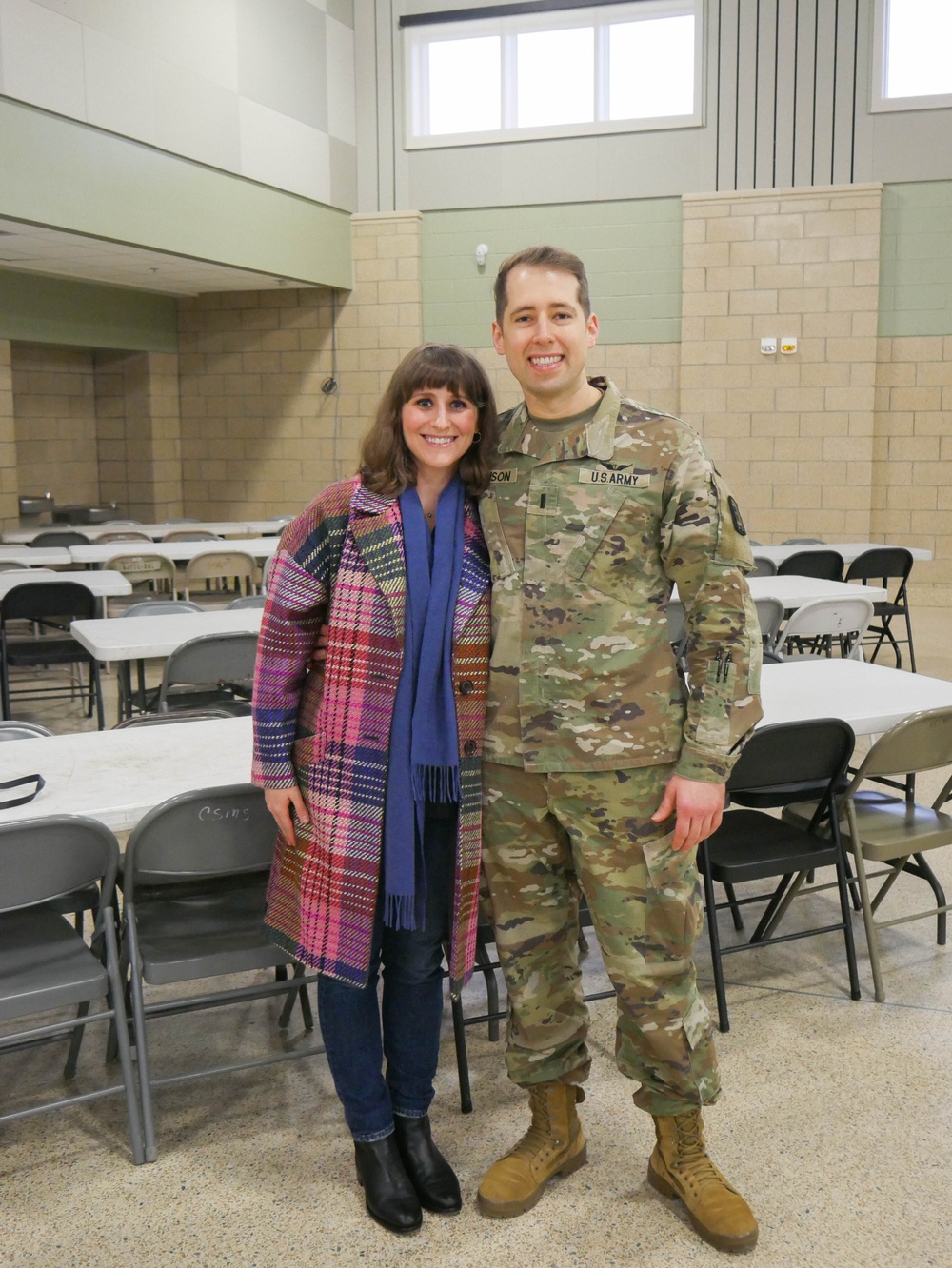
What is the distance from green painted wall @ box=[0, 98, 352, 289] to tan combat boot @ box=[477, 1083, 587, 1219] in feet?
21.3

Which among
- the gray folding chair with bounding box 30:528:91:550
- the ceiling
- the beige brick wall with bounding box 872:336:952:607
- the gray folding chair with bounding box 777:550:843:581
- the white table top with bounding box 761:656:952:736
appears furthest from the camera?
the beige brick wall with bounding box 872:336:952:607

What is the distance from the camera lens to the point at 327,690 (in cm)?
193

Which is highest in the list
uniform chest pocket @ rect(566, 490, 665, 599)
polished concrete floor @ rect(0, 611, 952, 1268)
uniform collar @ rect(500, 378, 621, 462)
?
uniform collar @ rect(500, 378, 621, 462)

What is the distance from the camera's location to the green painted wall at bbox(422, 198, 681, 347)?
992cm

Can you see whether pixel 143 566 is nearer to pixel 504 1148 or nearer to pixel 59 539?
pixel 59 539

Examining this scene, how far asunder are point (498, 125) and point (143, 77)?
11.5 ft

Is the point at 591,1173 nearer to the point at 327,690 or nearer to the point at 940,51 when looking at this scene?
the point at 327,690

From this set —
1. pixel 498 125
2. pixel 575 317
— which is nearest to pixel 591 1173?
pixel 575 317

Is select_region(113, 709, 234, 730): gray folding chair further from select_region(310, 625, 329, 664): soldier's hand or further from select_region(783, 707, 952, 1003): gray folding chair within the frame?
select_region(783, 707, 952, 1003): gray folding chair

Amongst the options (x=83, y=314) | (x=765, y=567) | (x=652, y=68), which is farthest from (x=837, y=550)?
(x=83, y=314)

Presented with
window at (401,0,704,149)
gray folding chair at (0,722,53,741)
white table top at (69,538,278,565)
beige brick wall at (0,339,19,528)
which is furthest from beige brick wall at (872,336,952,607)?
gray folding chair at (0,722,53,741)

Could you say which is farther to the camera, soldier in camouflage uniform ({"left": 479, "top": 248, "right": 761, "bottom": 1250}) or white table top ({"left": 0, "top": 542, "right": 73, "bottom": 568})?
white table top ({"left": 0, "top": 542, "right": 73, "bottom": 568})

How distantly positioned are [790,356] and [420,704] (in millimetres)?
8747

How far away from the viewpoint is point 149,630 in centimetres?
434
